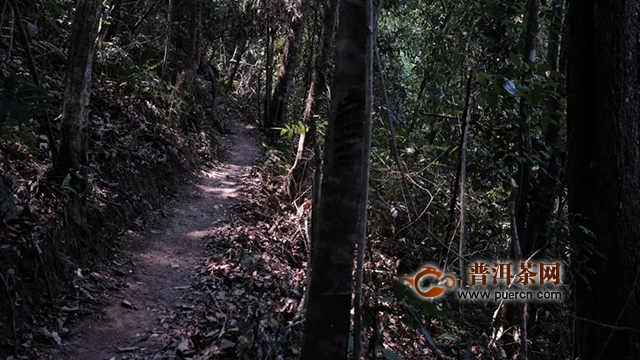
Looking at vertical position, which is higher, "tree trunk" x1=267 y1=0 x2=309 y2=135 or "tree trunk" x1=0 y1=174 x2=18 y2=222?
→ "tree trunk" x1=267 y1=0 x2=309 y2=135

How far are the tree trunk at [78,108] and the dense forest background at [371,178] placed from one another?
0.8 inches

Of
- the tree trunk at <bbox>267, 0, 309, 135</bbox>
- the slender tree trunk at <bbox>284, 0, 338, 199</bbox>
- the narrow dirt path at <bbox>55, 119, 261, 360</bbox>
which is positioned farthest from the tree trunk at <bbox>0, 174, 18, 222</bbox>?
the tree trunk at <bbox>267, 0, 309, 135</bbox>

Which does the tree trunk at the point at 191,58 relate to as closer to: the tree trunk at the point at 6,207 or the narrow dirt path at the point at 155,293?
the narrow dirt path at the point at 155,293

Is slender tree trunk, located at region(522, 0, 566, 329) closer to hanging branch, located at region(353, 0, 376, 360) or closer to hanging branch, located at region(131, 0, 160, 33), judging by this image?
hanging branch, located at region(353, 0, 376, 360)

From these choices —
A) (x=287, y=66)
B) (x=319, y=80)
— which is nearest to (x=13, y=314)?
(x=319, y=80)

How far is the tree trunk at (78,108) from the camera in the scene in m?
5.61

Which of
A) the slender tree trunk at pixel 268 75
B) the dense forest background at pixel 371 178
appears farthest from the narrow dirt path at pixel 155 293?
the slender tree trunk at pixel 268 75

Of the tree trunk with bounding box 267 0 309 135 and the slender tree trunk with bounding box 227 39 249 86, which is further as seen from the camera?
the slender tree trunk with bounding box 227 39 249 86

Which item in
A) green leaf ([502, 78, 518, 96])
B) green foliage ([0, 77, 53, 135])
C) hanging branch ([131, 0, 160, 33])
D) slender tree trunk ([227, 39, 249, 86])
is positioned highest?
slender tree trunk ([227, 39, 249, 86])

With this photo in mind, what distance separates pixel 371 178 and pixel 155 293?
10.7 ft

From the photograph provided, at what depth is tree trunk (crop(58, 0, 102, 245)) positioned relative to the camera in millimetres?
5605

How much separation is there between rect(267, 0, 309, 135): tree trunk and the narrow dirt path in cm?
574

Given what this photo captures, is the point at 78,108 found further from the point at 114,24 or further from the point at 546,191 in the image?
the point at 114,24

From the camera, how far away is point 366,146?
7.91ft
